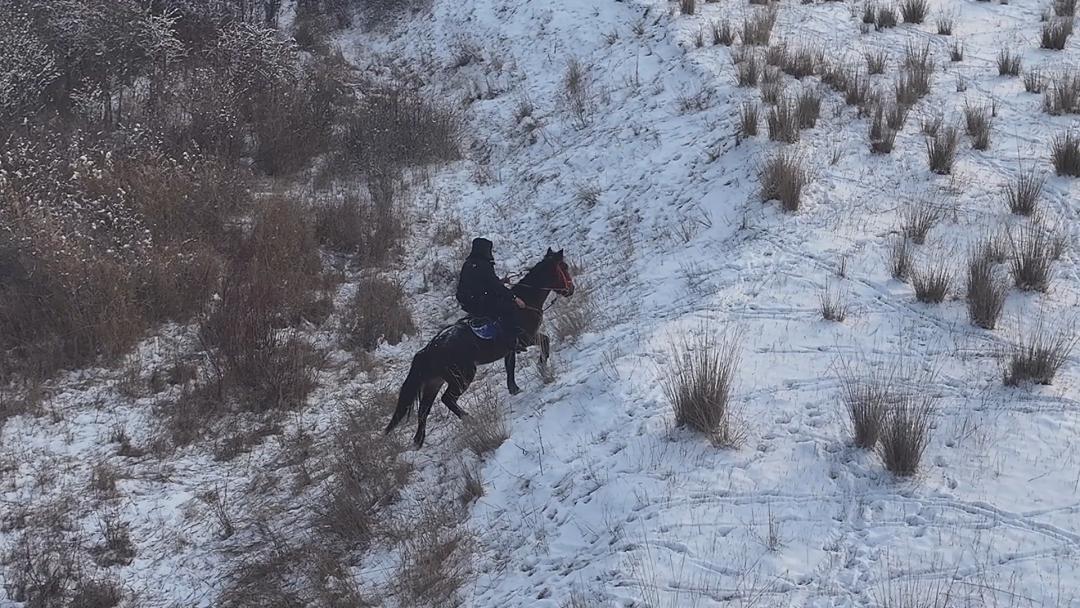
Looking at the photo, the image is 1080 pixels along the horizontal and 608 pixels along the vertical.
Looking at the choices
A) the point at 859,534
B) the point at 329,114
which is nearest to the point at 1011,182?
the point at 859,534

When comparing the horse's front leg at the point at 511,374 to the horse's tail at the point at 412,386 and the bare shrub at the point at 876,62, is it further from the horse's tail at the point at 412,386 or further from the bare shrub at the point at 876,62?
the bare shrub at the point at 876,62

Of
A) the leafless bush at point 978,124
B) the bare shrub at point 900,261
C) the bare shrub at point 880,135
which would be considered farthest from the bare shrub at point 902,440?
the leafless bush at point 978,124

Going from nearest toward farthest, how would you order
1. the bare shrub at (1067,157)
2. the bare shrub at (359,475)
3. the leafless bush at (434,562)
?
the leafless bush at (434,562) < the bare shrub at (359,475) < the bare shrub at (1067,157)

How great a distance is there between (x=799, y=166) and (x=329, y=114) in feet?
24.3

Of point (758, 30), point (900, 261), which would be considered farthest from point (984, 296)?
point (758, 30)

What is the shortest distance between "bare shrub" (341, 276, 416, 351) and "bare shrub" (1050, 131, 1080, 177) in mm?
5985

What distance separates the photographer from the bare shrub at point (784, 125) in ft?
A: 26.4

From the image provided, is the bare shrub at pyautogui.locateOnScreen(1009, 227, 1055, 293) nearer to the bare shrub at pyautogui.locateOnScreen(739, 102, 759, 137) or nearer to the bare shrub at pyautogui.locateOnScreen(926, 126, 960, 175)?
the bare shrub at pyautogui.locateOnScreen(926, 126, 960, 175)

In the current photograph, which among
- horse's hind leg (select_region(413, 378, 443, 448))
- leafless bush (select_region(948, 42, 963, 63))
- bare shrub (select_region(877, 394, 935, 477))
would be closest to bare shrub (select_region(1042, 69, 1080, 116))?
leafless bush (select_region(948, 42, 963, 63))

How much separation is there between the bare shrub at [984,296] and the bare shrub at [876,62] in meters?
4.16

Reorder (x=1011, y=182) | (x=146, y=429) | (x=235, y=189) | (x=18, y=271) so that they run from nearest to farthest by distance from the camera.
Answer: (x=146, y=429) < (x=1011, y=182) < (x=18, y=271) < (x=235, y=189)

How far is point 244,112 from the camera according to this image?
11734 mm

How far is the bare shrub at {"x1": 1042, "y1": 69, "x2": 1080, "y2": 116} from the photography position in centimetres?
804

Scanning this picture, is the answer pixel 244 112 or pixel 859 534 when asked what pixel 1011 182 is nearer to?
pixel 859 534
